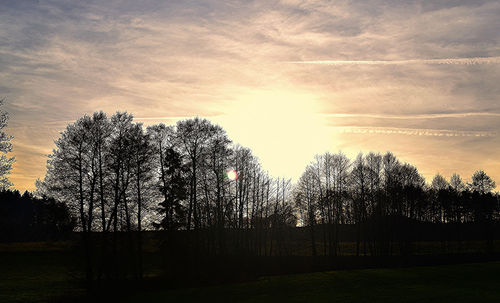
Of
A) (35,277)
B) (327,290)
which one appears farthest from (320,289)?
(35,277)

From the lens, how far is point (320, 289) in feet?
119

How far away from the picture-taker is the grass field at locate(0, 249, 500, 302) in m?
30.8

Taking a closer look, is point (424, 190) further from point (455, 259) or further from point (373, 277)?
point (373, 277)

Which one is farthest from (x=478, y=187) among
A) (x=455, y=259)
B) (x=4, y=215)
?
(x=4, y=215)

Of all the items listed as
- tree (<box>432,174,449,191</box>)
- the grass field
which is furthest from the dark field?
tree (<box>432,174,449,191</box>)

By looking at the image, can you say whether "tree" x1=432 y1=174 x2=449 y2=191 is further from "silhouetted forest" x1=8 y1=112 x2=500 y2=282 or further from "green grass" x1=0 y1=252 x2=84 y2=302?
"green grass" x1=0 y1=252 x2=84 y2=302

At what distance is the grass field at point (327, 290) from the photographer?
30.8 meters

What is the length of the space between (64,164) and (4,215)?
10923mm

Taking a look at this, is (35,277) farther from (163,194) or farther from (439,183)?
(439,183)

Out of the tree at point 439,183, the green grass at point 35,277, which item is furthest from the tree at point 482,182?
the green grass at point 35,277

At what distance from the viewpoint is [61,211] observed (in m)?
37.2

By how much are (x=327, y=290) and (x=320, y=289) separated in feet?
2.93

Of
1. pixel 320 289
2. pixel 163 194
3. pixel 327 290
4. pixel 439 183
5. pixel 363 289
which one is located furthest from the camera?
Answer: pixel 439 183

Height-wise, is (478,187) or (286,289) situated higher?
(478,187)
